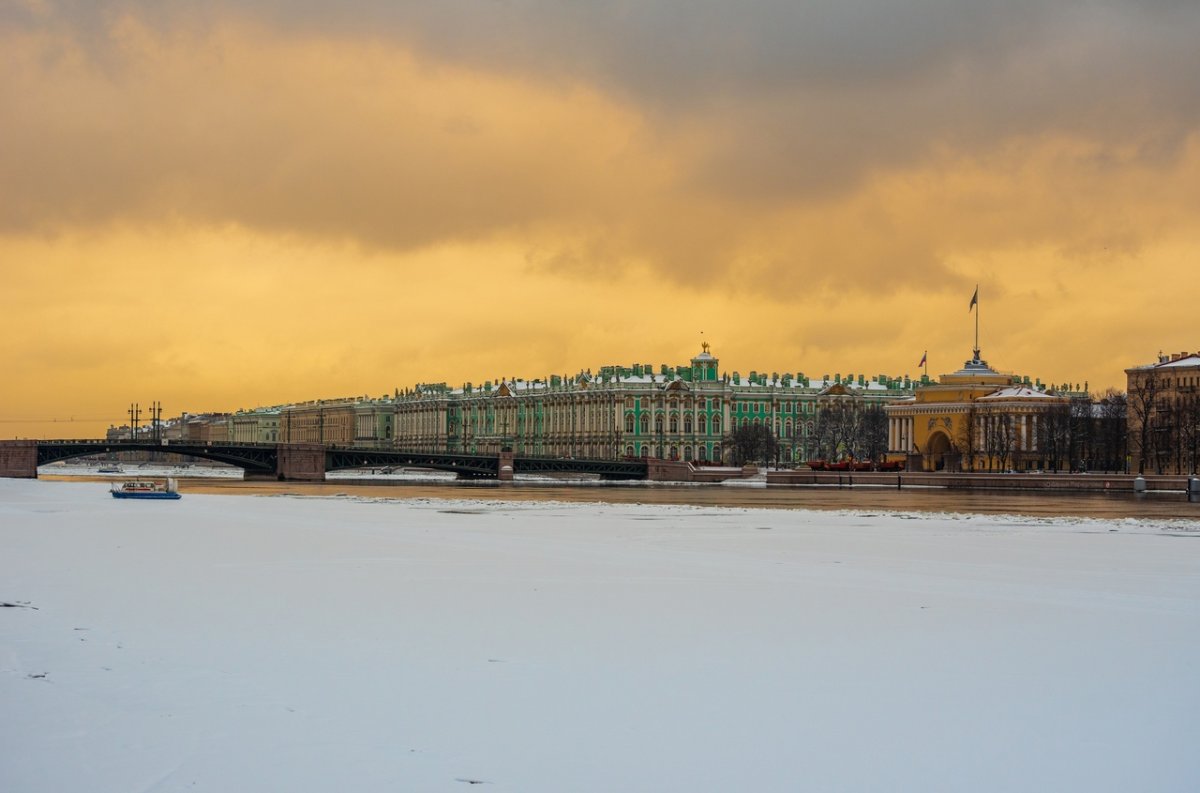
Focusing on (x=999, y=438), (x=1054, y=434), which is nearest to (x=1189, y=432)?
(x=1054, y=434)

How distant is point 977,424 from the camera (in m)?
104

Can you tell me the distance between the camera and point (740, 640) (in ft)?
45.3

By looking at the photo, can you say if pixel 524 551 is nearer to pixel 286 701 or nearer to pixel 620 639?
pixel 620 639

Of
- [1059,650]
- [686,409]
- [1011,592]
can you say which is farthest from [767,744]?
[686,409]

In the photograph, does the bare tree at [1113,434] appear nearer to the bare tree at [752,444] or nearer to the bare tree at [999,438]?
the bare tree at [999,438]

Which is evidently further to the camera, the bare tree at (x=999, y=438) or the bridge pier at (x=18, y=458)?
the bare tree at (x=999, y=438)

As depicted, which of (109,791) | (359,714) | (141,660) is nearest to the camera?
(109,791)

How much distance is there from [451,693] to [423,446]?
6376 inches

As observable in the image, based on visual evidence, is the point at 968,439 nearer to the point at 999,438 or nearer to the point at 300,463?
the point at 999,438

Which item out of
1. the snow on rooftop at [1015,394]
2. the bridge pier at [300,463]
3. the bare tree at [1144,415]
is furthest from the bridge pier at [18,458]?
the snow on rooftop at [1015,394]

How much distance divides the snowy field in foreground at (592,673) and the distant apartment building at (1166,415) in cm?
6696

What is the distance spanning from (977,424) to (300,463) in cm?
4591

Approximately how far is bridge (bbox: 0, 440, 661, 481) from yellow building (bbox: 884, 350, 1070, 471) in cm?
2069

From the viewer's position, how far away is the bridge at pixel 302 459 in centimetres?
8188
